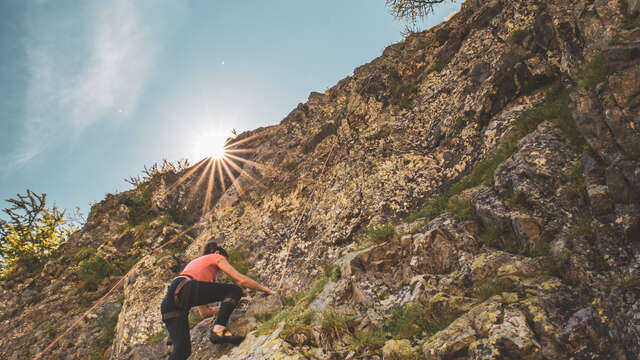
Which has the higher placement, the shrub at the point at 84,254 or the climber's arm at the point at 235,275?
the shrub at the point at 84,254

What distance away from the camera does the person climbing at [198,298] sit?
534 cm

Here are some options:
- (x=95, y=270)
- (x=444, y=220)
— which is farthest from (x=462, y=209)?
(x=95, y=270)

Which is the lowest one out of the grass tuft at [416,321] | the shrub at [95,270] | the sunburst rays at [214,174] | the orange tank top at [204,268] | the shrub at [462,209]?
the grass tuft at [416,321]

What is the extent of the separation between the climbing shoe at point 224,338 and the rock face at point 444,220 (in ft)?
0.70

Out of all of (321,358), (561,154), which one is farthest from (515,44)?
(321,358)

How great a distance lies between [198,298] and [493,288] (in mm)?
4823

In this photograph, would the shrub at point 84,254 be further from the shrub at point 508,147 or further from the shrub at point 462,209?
the shrub at point 462,209

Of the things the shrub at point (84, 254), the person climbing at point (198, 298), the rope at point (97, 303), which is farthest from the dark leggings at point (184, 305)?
the shrub at point (84, 254)

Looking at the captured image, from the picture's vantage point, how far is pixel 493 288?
3650 millimetres

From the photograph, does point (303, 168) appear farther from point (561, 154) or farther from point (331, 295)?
point (561, 154)

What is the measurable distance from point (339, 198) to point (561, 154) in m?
5.49

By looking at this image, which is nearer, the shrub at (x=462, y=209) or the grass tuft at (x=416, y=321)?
the grass tuft at (x=416, y=321)

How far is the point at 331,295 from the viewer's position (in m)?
5.30

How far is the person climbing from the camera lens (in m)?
5.34
